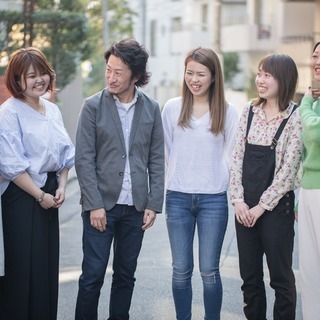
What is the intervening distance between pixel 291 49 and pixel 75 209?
17297 millimetres

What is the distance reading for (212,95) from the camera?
4.94 metres

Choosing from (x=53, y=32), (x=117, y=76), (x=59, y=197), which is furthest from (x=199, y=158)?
(x=53, y=32)

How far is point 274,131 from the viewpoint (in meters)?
4.68

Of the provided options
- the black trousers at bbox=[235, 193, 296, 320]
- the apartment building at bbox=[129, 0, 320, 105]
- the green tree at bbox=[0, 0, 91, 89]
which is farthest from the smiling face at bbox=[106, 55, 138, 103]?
the apartment building at bbox=[129, 0, 320, 105]

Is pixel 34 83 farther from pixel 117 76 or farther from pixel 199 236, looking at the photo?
pixel 199 236

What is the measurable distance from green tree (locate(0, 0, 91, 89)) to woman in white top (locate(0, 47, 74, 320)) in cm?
749

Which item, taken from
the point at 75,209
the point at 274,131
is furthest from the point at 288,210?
the point at 75,209

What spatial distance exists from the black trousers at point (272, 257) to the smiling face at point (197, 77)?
89 cm

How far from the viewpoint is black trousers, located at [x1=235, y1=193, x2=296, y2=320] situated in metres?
4.70

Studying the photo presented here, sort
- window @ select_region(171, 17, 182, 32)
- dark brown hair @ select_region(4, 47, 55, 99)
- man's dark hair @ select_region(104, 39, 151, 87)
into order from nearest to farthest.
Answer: dark brown hair @ select_region(4, 47, 55, 99), man's dark hair @ select_region(104, 39, 151, 87), window @ select_region(171, 17, 182, 32)

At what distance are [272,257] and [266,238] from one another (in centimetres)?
13

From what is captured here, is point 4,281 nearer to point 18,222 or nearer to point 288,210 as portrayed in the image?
point 18,222

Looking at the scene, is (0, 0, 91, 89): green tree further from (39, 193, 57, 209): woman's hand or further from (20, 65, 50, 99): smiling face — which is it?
(39, 193, 57, 209): woman's hand

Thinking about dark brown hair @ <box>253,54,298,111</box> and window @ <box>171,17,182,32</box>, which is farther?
window @ <box>171,17,182,32</box>
